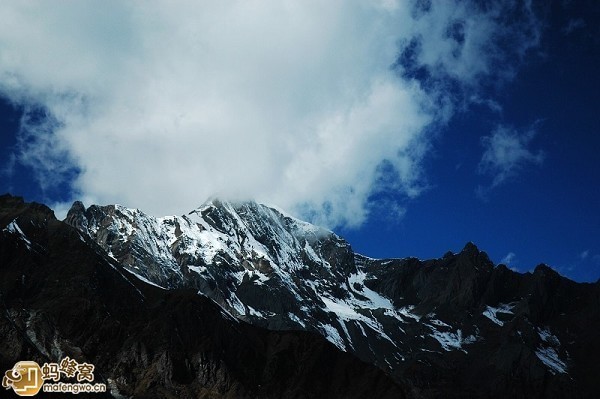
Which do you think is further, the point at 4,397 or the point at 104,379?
the point at 104,379

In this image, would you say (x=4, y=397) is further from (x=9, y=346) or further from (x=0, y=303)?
(x=0, y=303)

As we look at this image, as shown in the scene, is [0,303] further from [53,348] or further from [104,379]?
[104,379]

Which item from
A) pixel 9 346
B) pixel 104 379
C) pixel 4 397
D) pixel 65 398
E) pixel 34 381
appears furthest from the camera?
pixel 104 379

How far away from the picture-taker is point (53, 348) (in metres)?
198

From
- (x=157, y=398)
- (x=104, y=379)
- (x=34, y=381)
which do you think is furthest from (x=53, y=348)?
(x=34, y=381)

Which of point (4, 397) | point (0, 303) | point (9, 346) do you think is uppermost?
point (0, 303)

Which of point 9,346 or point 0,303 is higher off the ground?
point 0,303

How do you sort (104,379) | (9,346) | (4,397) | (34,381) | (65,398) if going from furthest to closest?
(104,379)
(9,346)
(65,398)
(4,397)
(34,381)

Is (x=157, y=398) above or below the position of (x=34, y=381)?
above

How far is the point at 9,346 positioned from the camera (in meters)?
178

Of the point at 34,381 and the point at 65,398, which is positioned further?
the point at 65,398

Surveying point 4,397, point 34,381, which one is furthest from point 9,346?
point 34,381

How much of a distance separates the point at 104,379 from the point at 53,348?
17.9 m

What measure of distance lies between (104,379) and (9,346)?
2841 cm
